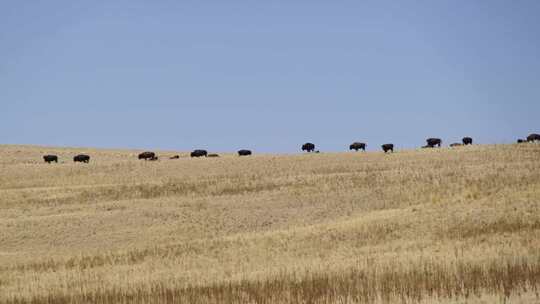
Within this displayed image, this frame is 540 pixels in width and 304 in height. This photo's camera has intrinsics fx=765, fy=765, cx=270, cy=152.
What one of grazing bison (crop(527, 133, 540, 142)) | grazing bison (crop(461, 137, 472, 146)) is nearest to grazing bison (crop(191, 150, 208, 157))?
grazing bison (crop(461, 137, 472, 146))

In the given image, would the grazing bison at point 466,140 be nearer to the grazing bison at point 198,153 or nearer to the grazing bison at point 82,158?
the grazing bison at point 198,153

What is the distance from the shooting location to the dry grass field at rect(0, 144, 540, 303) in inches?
879

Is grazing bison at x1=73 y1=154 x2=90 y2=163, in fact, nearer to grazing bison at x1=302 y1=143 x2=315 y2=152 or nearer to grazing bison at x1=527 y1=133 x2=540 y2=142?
grazing bison at x1=302 y1=143 x2=315 y2=152

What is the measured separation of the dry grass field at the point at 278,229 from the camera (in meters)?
22.3

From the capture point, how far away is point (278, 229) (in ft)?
143

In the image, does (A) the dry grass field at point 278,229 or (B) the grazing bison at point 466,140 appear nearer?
(A) the dry grass field at point 278,229

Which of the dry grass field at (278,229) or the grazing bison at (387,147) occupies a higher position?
the grazing bison at (387,147)

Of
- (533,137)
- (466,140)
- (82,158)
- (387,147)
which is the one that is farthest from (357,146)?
(82,158)

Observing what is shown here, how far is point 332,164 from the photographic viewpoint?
75000 millimetres

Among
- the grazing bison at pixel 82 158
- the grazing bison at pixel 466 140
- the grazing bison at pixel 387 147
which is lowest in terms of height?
the grazing bison at pixel 82 158

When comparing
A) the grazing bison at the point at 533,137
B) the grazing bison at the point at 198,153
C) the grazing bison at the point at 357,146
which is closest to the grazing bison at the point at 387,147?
the grazing bison at the point at 357,146

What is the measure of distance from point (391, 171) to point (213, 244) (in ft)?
93.8

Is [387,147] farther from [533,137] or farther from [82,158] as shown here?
[82,158]

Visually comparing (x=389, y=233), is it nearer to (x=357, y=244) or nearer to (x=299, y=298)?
(x=357, y=244)
